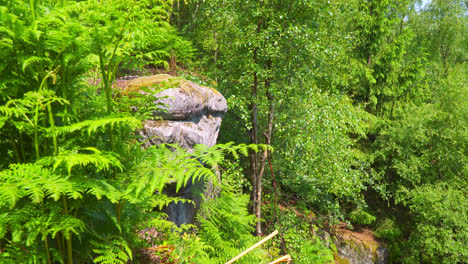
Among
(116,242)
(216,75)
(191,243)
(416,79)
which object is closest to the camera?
(116,242)

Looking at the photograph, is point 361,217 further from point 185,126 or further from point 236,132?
point 185,126

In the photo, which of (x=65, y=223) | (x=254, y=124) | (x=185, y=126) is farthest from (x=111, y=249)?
(x=254, y=124)

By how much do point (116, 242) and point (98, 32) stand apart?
1205 mm

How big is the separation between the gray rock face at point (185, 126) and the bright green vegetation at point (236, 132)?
23 centimetres

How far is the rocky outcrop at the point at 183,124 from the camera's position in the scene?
3.74 metres

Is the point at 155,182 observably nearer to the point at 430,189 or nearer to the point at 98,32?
the point at 98,32

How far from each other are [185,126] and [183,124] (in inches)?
1.6

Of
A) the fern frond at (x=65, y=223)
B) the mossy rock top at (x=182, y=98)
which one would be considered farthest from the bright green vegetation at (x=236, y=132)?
the mossy rock top at (x=182, y=98)

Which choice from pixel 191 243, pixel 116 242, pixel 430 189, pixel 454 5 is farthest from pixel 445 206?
pixel 454 5

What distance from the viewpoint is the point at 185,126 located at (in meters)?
4.05

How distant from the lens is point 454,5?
547 inches

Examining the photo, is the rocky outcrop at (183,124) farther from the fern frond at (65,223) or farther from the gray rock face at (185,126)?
the fern frond at (65,223)

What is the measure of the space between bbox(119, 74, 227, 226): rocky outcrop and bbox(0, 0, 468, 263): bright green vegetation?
0.23 m

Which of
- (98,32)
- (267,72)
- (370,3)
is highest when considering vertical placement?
(370,3)
